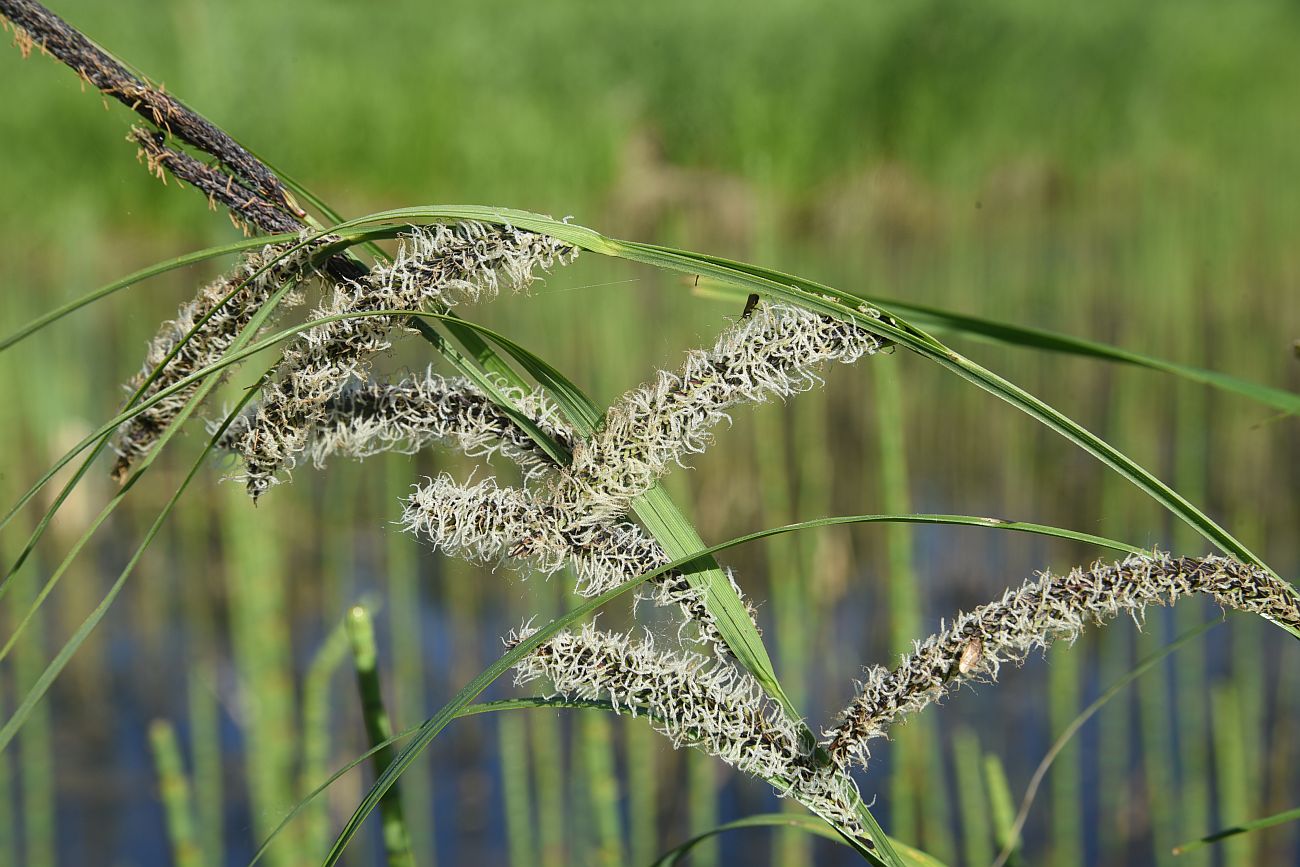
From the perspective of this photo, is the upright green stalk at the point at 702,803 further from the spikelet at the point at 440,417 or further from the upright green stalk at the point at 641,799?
the spikelet at the point at 440,417

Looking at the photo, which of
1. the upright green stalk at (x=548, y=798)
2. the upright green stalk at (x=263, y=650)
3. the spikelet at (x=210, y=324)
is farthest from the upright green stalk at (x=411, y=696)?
the spikelet at (x=210, y=324)

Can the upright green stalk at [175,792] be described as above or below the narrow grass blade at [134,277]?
below

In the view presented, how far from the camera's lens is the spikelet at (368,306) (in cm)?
42

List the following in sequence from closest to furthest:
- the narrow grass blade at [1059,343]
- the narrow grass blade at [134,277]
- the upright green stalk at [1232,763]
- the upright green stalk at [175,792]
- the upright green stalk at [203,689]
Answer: the narrow grass blade at [134,277] < the narrow grass blade at [1059,343] < the upright green stalk at [175,792] < the upright green stalk at [1232,763] < the upright green stalk at [203,689]

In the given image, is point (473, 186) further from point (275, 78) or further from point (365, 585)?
point (365, 585)

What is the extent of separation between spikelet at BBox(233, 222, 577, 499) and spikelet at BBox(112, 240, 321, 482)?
0.9 inches

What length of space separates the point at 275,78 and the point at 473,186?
0.84m

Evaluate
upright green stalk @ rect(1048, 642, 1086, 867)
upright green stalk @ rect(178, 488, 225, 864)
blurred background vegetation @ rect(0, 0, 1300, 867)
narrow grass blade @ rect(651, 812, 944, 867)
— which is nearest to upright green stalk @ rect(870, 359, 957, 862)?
blurred background vegetation @ rect(0, 0, 1300, 867)

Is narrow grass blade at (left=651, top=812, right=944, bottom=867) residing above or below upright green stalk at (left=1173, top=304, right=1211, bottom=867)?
below

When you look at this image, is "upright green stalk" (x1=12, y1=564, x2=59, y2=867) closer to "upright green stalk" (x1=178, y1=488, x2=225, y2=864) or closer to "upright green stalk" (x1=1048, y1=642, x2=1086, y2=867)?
"upright green stalk" (x1=178, y1=488, x2=225, y2=864)

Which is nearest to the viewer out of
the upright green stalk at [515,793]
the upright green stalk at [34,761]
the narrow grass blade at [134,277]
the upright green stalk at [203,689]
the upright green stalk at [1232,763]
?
the narrow grass blade at [134,277]

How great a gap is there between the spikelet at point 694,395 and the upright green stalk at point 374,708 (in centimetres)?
24

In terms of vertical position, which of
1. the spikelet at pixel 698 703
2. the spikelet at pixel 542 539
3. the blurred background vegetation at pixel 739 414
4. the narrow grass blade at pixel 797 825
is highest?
the blurred background vegetation at pixel 739 414

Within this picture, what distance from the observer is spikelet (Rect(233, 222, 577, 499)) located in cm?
42
